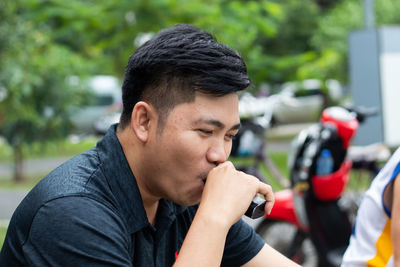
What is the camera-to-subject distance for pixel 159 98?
1.91 metres

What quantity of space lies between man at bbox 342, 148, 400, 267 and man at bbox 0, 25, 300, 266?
595 millimetres

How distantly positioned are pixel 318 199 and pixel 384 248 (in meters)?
2.44

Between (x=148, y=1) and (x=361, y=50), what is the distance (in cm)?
343

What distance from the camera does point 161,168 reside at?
1.91 metres

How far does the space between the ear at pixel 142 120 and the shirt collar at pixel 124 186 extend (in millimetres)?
91

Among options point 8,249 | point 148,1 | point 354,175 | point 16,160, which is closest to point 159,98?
point 8,249

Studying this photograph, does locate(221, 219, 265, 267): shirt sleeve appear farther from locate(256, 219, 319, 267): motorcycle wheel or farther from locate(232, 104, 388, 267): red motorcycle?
locate(256, 219, 319, 267): motorcycle wheel

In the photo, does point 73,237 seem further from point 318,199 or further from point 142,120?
point 318,199

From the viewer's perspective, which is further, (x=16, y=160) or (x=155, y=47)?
(x=16, y=160)

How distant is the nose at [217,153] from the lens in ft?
6.21

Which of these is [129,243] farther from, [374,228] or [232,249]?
[374,228]

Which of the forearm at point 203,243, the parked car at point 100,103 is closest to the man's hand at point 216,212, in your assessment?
the forearm at point 203,243

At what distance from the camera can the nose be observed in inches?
74.5

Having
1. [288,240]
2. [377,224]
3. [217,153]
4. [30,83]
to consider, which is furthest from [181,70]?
[30,83]
